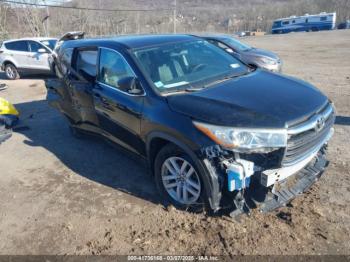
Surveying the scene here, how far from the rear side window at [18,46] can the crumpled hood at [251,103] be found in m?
11.7

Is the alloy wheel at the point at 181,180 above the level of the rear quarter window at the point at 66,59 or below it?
below

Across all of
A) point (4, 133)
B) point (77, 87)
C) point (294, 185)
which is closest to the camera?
point (294, 185)

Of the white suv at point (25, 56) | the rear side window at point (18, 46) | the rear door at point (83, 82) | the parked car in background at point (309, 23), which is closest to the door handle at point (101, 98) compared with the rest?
the rear door at point (83, 82)

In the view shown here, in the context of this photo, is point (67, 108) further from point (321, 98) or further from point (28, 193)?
point (321, 98)

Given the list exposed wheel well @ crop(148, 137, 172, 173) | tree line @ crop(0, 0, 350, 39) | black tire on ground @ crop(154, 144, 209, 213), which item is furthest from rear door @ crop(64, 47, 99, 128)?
tree line @ crop(0, 0, 350, 39)

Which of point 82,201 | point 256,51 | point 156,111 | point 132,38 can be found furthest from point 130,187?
point 256,51

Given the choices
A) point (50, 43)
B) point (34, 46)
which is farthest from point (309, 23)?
point (34, 46)

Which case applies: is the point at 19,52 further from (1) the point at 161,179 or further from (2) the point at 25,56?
(1) the point at 161,179

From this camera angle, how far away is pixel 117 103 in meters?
4.09

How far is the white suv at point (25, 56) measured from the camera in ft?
41.9

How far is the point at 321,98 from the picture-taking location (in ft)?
11.8

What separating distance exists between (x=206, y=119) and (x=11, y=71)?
12900mm

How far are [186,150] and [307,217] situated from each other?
1461 mm

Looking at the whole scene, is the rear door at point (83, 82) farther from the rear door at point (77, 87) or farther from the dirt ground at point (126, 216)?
the dirt ground at point (126, 216)
